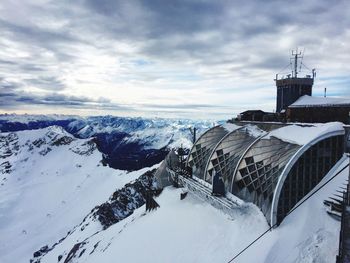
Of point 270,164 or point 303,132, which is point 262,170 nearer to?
point 270,164

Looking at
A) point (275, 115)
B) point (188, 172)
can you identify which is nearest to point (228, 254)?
point (188, 172)

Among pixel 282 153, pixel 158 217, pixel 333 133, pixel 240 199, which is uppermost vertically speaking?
pixel 333 133

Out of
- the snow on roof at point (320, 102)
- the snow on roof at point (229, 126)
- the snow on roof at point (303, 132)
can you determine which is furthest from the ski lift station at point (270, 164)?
the snow on roof at point (320, 102)

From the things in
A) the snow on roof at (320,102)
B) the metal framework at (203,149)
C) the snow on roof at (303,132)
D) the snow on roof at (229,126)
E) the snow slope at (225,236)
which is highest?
the snow on roof at (320,102)

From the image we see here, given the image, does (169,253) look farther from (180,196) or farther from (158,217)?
(180,196)

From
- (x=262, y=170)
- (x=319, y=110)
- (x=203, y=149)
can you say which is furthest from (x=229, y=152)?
(x=319, y=110)

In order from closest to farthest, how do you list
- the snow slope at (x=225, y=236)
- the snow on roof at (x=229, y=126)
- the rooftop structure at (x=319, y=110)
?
the snow slope at (x=225, y=236) < the rooftop structure at (x=319, y=110) < the snow on roof at (x=229, y=126)

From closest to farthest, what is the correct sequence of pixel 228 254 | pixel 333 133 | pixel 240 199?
1. pixel 228 254
2. pixel 333 133
3. pixel 240 199

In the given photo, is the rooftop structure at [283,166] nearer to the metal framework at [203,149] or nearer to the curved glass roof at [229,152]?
the curved glass roof at [229,152]

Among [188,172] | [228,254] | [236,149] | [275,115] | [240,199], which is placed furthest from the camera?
[275,115]

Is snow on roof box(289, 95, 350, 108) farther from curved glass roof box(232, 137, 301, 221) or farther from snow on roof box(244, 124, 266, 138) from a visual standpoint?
curved glass roof box(232, 137, 301, 221)
